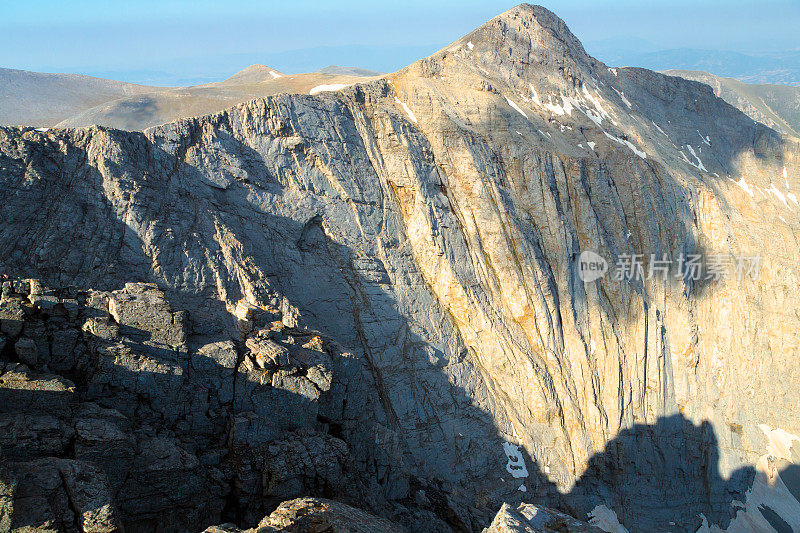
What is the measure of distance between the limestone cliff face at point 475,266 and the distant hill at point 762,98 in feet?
406

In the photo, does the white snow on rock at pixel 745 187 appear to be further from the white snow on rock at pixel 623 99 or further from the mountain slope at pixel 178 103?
the mountain slope at pixel 178 103

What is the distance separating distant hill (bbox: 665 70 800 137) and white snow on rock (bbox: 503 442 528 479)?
145 metres

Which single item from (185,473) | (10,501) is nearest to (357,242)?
(185,473)

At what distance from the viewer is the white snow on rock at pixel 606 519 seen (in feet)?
106

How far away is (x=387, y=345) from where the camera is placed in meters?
31.6

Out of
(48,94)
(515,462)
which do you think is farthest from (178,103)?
(515,462)

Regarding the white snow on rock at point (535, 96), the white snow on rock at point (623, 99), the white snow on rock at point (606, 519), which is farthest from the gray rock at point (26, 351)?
the white snow on rock at point (623, 99)

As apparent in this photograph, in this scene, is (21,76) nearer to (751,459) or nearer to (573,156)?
(573,156)

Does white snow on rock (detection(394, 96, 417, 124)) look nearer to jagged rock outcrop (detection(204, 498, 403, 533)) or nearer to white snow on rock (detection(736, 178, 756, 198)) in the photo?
jagged rock outcrop (detection(204, 498, 403, 533))

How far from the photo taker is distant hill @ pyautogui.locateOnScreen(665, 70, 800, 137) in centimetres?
14688

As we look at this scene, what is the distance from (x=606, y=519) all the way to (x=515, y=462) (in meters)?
7.24

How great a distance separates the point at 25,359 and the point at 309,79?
48.1 m

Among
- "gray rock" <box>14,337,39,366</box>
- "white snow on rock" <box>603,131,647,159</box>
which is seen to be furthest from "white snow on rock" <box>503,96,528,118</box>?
"gray rock" <box>14,337,39,366</box>

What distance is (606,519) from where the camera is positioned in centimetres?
3266
